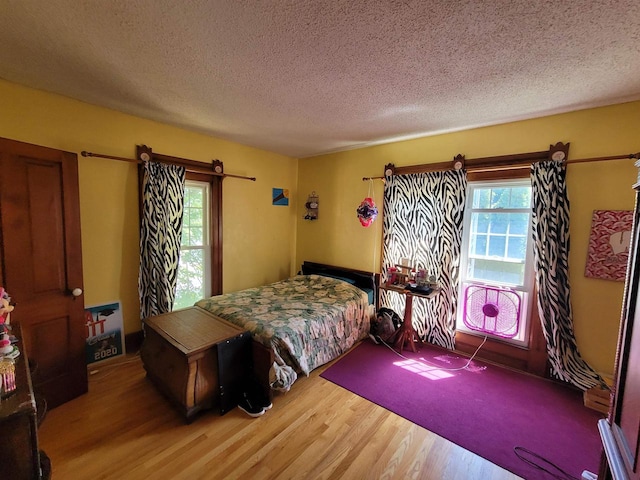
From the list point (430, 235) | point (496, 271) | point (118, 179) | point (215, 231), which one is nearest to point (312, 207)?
point (215, 231)

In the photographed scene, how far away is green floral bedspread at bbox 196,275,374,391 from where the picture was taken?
87.2 inches

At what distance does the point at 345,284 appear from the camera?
3.40m

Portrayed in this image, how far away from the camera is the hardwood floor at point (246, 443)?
1559 mm

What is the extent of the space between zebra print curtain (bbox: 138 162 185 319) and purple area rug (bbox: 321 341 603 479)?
6.23ft

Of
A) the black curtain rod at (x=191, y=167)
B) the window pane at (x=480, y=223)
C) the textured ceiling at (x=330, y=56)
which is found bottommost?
the window pane at (x=480, y=223)

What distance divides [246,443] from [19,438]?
1.18 meters

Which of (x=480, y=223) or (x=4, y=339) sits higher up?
(x=480, y=223)

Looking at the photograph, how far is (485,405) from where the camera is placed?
2.16m

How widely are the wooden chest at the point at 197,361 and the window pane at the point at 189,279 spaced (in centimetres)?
92

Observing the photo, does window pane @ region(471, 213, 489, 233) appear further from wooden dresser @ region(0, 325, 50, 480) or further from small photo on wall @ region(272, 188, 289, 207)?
wooden dresser @ region(0, 325, 50, 480)

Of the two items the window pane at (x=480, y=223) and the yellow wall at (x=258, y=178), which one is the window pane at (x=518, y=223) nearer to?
the window pane at (x=480, y=223)

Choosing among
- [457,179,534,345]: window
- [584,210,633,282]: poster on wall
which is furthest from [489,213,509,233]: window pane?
[584,210,633,282]: poster on wall

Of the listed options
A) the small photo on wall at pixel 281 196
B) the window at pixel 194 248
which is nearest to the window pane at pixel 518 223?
the small photo on wall at pixel 281 196

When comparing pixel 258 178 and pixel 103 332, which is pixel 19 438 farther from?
pixel 258 178
